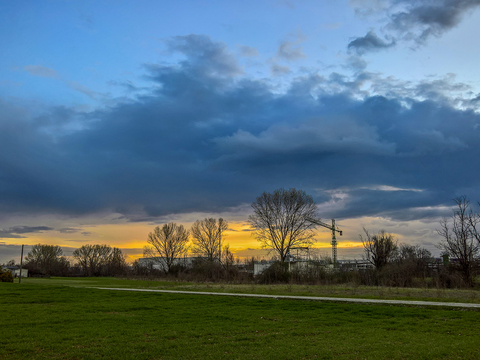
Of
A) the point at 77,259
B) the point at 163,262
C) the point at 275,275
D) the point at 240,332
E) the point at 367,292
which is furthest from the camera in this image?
the point at 77,259

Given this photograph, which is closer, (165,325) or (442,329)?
(442,329)

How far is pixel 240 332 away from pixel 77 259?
11109cm

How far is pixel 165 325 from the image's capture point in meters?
13.4

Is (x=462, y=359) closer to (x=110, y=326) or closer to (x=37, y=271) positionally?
(x=110, y=326)

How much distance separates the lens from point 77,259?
10988 centimetres

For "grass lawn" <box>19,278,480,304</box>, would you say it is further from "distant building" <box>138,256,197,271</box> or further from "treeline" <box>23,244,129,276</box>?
"treeline" <box>23,244,129,276</box>

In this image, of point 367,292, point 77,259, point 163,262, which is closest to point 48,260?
point 77,259

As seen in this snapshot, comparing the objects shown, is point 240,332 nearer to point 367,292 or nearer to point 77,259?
point 367,292

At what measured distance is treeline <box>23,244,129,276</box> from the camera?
104m

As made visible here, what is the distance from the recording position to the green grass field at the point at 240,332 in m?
9.24

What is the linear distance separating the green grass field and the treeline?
92.6 m

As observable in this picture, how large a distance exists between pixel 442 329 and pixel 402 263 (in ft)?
95.4

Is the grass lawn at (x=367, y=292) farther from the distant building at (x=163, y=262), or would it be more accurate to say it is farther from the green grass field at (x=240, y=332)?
the distant building at (x=163, y=262)

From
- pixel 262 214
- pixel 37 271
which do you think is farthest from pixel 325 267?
pixel 37 271
